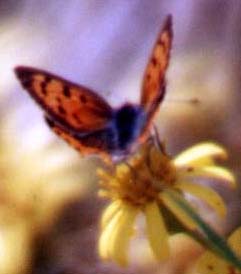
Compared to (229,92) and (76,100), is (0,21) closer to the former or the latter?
(229,92)

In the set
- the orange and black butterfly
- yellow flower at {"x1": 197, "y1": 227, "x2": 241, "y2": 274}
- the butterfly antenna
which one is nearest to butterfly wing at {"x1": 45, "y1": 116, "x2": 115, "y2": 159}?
the orange and black butterfly

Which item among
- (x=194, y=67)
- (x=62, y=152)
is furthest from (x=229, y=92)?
(x=62, y=152)

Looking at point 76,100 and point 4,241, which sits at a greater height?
point 76,100

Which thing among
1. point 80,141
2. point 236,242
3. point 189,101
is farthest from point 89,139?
point 189,101

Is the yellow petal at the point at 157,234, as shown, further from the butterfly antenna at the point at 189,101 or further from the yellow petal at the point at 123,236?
the butterfly antenna at the point at 189,101

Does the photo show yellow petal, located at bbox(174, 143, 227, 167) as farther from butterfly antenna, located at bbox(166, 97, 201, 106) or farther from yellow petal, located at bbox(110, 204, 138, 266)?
butterfly antenna, located at bbox(166, 97, 201, 106)

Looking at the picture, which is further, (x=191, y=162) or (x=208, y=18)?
(x=208, y=18)

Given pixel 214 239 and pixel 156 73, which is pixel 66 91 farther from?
pixel 214 239
